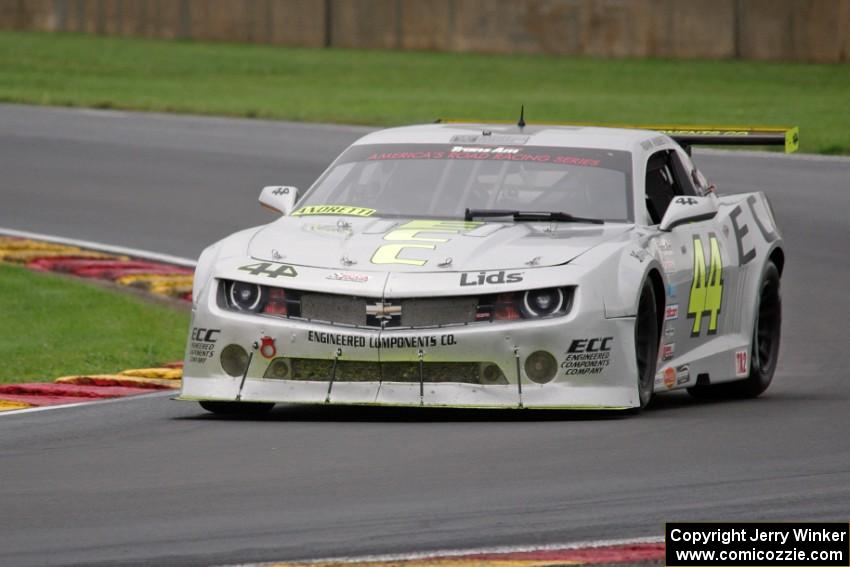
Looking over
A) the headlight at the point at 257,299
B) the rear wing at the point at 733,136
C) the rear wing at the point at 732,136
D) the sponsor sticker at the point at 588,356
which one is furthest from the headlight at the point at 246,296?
the rear wing at the point at 733,136

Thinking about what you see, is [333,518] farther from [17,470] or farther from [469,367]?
[469,367]

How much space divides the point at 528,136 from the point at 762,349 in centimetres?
180

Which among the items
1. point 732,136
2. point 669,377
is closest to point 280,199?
point 669,377

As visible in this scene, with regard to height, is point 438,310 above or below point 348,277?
below

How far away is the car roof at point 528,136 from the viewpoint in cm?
1000

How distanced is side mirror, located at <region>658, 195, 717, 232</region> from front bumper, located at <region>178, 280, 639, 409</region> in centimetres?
93

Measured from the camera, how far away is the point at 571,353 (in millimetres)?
8422

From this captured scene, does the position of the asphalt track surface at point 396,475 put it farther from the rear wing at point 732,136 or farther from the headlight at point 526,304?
the rear wing at point 732,136

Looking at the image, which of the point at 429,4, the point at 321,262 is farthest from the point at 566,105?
the point at 321,262

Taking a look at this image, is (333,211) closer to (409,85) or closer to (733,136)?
(733,136)

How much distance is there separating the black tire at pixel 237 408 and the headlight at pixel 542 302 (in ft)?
4.51

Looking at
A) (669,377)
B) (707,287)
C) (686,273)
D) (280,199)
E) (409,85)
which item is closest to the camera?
(669,377)

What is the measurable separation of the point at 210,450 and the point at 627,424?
5.97 ft

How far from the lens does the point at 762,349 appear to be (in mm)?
10641
